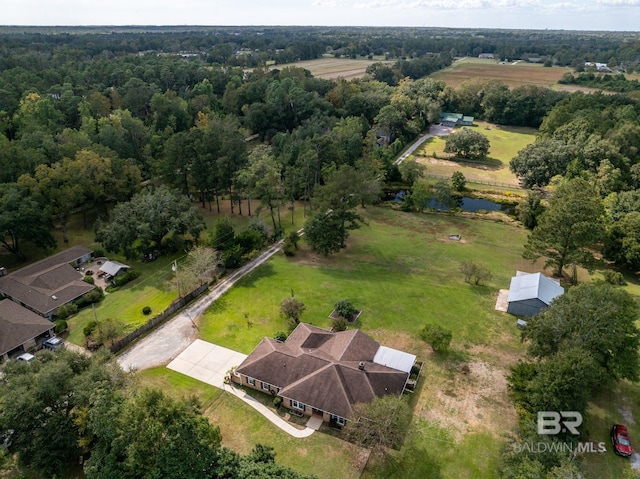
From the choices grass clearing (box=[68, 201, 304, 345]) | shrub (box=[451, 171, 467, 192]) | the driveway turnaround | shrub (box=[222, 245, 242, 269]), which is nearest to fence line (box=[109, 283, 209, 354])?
grass clearing (box=[68, 201, 304, 345])

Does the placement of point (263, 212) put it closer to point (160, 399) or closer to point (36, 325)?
point (36, 325)

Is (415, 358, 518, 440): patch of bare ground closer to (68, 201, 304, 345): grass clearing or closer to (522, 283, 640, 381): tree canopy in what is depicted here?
(522, 283, 640, 381): tree canopy

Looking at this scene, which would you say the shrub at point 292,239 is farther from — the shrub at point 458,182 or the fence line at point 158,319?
the shrub at point 458,182

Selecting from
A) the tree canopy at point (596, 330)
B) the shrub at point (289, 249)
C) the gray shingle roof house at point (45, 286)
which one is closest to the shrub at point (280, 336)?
the shrub at point (289, 249)

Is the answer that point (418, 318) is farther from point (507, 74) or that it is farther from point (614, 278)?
point (507, 74)

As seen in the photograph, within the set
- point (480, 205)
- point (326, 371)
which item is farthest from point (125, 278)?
point (480, 205)

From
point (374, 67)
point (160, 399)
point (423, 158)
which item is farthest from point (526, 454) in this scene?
point (374, 67)
